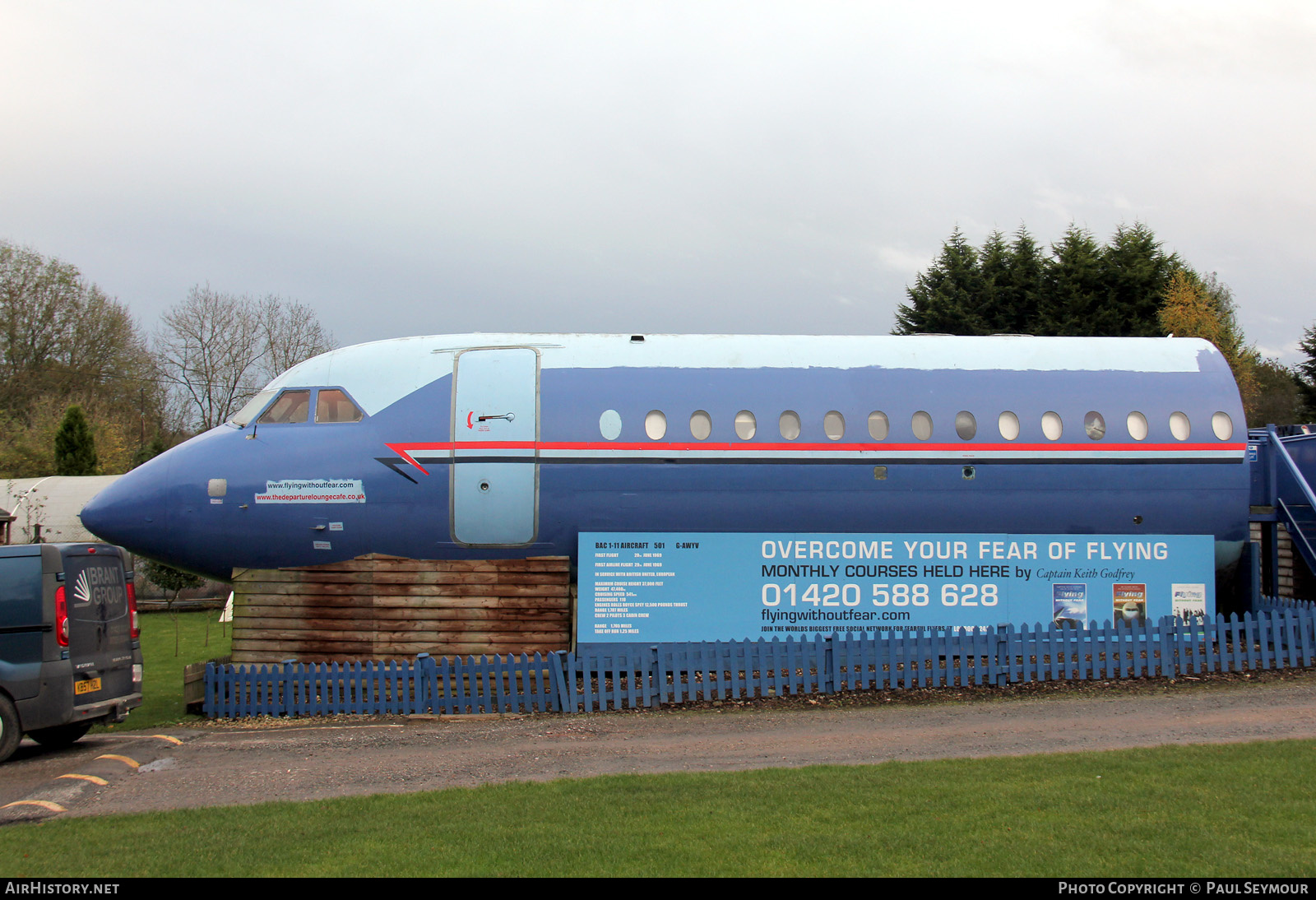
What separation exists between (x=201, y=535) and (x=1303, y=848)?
44.6 ft

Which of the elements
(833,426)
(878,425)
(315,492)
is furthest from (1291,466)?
(315,492)

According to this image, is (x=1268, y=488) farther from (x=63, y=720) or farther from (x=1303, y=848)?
(x=63, y=720)

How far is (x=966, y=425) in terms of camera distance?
561 inches

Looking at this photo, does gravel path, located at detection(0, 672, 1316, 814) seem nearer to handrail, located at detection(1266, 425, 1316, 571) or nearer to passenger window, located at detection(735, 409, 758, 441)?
handrail, located at detection(1266, 425, 1316, 571)

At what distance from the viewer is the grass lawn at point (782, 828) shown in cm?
641

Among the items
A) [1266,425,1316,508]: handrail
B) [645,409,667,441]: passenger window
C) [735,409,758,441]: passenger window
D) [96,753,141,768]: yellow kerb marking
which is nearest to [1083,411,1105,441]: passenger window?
[1266,425,1316,508]: handrail

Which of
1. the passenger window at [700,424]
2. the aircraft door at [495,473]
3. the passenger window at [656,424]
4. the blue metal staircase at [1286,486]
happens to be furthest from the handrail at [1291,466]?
the aircraft door at [495,473]

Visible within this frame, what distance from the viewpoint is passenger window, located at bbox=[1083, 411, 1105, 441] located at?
14.4 m

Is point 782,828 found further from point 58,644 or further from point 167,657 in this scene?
point 167,657

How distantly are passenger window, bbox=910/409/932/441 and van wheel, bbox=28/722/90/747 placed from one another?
12.1m

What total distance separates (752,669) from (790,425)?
3632 mm

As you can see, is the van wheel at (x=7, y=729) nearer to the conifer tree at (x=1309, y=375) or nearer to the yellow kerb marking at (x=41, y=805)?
the yellow kerb marking at (x=41, y=805)

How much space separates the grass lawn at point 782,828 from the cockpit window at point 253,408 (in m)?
7.36

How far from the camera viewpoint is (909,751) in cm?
1015
